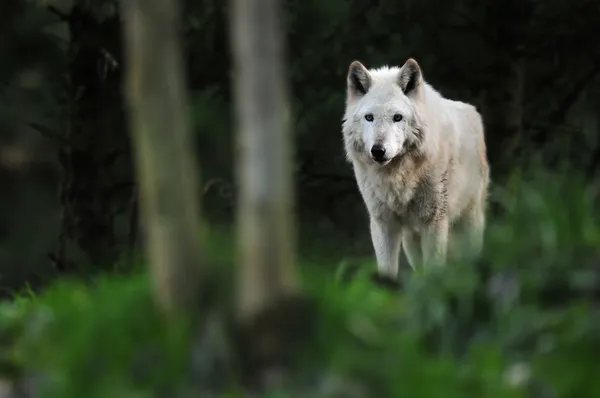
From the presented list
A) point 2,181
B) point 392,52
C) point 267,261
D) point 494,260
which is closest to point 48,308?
point 267,261

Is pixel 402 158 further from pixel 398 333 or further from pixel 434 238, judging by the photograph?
pixel 398 333

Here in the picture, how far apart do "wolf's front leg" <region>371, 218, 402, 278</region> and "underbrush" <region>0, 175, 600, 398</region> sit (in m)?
3.11

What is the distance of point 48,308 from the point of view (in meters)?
4.76

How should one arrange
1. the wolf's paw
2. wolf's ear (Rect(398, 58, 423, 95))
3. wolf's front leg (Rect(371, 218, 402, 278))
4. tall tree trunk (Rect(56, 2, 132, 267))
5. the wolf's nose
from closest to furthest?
the wolf's paw, the wolf's nose, wolf's ear (Rect(398, 58, 423, 95)), wolf's front leg (Rect(371, 218, 402, 278)), tall tree trunk (Rect(56, 2, 132, 267))

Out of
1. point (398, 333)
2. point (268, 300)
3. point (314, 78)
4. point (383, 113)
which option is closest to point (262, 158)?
point (268, 300)

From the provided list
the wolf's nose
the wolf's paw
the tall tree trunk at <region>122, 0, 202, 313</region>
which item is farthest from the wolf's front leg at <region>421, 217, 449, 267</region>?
the tall tree trunk at <region>122, 0, 202, 313</region>

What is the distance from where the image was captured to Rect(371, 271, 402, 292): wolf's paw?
5.39 meters

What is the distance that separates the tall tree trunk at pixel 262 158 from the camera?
3.80 m

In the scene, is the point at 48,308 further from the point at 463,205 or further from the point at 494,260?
the point at 463,205

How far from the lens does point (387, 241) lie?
8188mm

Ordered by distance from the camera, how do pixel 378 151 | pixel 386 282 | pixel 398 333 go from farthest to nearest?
pixel 378 151 < pixel 386 282 < pixel 398 333

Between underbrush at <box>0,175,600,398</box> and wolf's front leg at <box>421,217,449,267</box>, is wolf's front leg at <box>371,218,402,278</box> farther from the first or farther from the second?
underbrush at <box>0,175,600,398</box>

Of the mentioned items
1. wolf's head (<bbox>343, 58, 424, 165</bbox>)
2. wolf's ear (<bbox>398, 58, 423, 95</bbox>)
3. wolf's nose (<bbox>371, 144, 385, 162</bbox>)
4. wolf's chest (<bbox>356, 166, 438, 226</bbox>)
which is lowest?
wolf's chest (<bbox>356, 166, 438, 226</bbox>)

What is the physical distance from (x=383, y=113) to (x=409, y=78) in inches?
14.6
